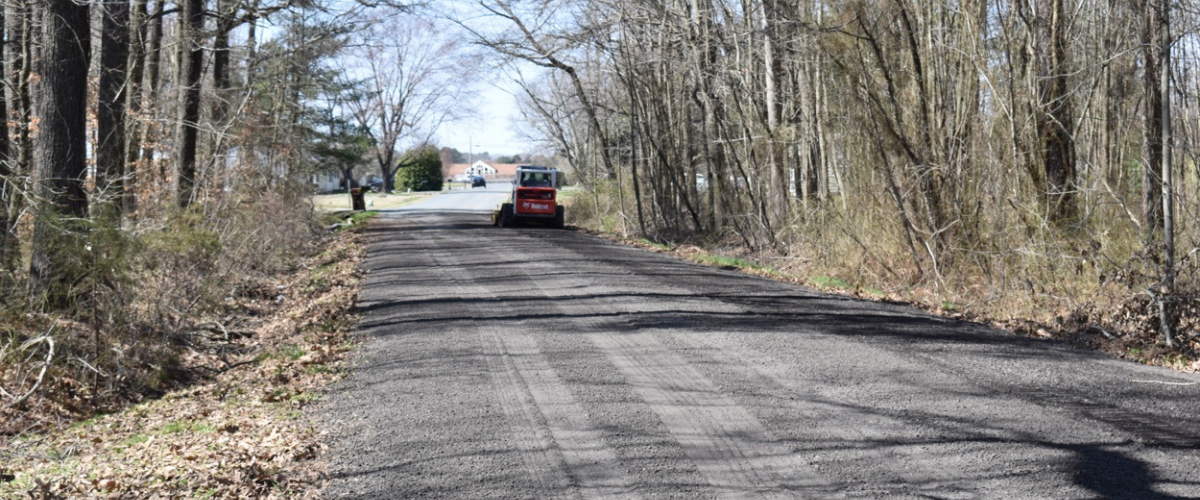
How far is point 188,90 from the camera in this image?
773 inches

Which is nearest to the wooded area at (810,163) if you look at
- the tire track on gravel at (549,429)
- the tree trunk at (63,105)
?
the tree trunk at (63,105)

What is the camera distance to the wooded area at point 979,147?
38.0ft

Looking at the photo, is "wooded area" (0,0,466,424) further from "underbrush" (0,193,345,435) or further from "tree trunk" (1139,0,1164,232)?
"tree trunk" (1139,0,1164,232)

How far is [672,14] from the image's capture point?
81.5 feet

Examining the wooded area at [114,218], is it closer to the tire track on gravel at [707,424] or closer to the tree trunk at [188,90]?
the tree trunk at [188,90]

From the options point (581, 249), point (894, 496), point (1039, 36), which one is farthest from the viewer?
point (581, 249)

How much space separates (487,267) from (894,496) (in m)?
13.1

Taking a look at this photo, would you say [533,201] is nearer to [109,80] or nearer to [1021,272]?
[109,80]

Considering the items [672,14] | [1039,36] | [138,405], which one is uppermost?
[672,14]

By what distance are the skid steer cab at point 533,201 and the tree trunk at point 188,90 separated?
1174cm

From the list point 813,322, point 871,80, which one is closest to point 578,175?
point 871,80

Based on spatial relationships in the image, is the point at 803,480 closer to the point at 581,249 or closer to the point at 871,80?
the point at 871,80

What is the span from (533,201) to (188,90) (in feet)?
43.7

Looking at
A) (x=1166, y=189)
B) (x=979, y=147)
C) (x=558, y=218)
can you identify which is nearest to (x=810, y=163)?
(x=979, y=147)
